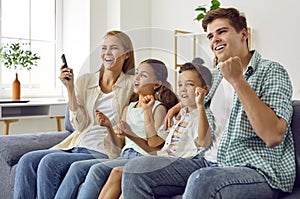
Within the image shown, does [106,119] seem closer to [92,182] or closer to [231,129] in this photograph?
[92,182]

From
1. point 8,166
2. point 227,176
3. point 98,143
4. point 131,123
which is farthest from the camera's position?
point 8,166

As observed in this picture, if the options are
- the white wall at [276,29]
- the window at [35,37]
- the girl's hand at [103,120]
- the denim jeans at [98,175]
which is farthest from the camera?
the window at [35,37]

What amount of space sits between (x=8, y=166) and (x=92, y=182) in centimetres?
69

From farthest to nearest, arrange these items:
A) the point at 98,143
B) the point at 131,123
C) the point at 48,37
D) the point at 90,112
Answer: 1. the point at 48,37
2. the point at 90,112
3. the point at 98,143
4. the point at 131,123

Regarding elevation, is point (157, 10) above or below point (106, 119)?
above

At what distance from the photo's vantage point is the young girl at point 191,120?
1.57m

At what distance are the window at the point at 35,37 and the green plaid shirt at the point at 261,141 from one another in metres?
2.88

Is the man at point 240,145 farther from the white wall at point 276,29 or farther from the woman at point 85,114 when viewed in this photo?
the white wall at point 276,29

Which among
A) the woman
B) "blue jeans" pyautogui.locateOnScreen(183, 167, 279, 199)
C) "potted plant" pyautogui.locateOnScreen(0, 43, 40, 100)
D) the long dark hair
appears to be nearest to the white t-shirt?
the woman

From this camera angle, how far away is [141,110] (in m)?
1.61

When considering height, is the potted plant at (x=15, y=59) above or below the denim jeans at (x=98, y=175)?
above

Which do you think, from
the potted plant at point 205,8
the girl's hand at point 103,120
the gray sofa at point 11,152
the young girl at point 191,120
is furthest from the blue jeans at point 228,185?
the potted plant at point 205,8

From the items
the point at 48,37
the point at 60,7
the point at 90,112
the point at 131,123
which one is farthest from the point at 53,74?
the point at 131,123

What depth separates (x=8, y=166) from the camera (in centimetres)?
237
